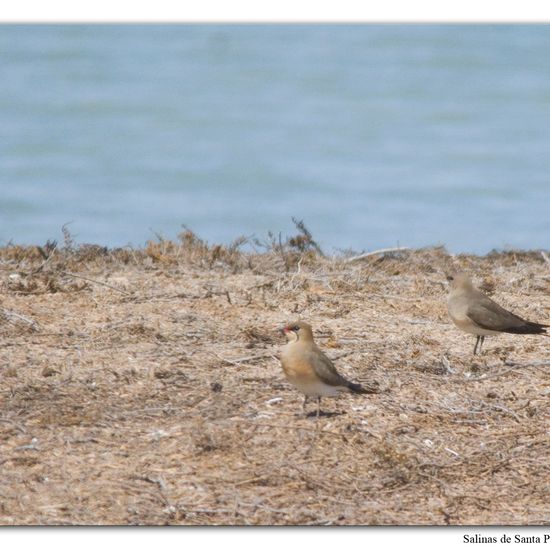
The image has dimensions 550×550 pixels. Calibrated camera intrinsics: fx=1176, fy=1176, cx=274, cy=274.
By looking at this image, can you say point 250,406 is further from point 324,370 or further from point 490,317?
point 490,317

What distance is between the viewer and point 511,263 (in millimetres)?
11180

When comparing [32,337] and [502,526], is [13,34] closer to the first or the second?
[32,337]

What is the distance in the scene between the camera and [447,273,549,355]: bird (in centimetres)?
820

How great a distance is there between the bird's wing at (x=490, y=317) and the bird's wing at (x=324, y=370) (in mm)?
1746

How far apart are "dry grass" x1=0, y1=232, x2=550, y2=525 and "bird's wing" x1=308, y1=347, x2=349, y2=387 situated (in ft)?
0.72

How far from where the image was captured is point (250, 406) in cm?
684

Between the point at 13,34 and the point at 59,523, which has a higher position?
the point at 13,34

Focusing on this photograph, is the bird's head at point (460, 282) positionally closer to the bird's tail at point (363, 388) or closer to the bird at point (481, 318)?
the bird at point (481, 318)

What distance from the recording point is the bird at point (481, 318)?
26.9 feet

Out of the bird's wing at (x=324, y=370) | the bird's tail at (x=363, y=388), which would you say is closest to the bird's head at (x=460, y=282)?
the bird's tail at (x=363, y=388)

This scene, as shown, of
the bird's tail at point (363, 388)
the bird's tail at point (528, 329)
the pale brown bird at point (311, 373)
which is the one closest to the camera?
the pale brown bird at point (311, 373)

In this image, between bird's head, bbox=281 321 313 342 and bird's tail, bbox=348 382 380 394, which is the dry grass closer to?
bird's tail, bbox=348 382 380 394

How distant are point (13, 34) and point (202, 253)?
83.9 ft

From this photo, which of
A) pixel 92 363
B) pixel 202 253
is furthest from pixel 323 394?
pixel 202 253
